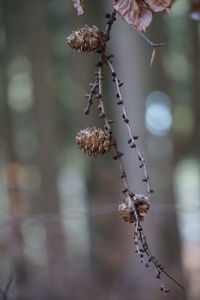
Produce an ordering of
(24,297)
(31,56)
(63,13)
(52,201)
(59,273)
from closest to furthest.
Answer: (24,297), (59,273), (52,201), (31,56), (63,13)

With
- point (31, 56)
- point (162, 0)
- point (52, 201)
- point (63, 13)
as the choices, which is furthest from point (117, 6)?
point (63, 13)

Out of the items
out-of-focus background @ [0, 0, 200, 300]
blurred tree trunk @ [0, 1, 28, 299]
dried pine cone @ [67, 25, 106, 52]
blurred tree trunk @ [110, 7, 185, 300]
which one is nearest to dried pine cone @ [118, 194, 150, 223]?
dried pine cone @ [67, 25, 106, 52]

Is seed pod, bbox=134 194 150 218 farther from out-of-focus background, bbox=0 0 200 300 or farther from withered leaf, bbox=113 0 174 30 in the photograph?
out-of-focus background, bbox=0 0 200 300

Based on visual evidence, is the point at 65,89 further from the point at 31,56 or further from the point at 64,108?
the point at 31,56

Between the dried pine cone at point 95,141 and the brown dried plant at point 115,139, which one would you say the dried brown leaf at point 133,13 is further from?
the dried pine cone at point 95,141

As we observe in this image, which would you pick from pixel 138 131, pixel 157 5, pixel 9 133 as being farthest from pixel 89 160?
pixel 157 5
